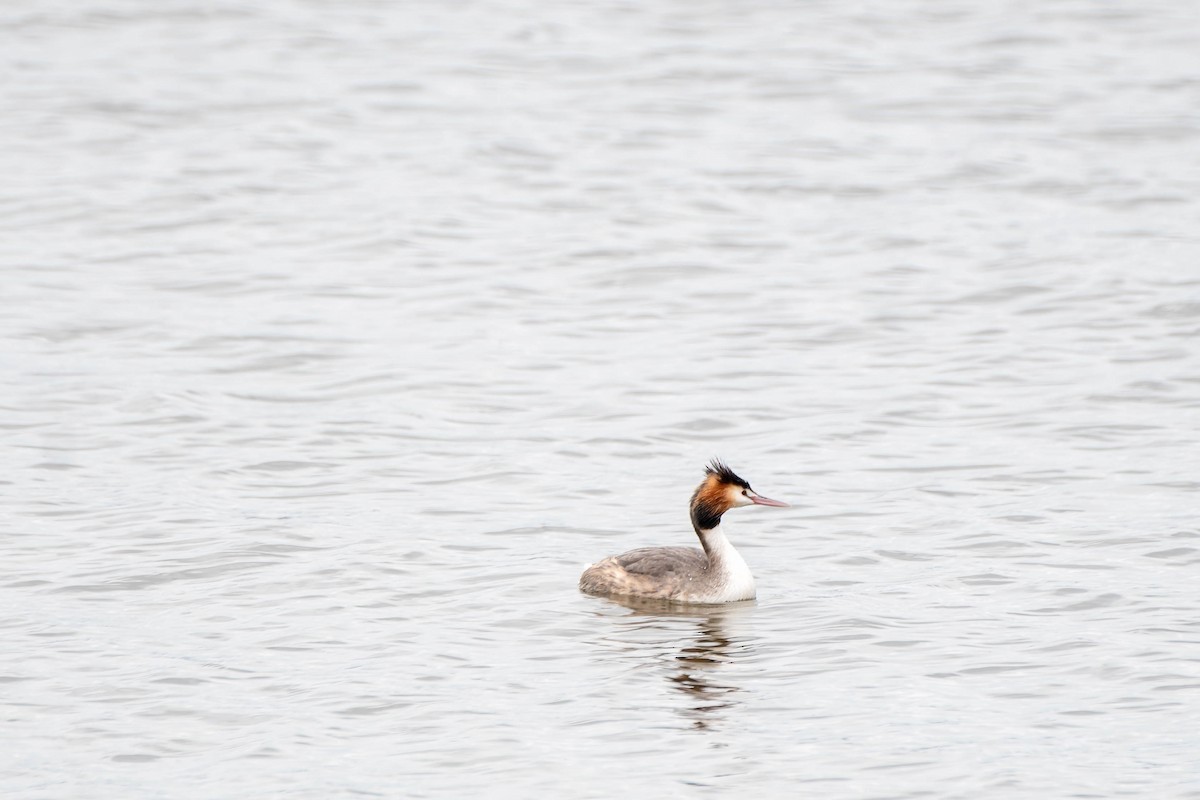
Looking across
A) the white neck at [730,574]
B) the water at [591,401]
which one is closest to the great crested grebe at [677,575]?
the white neck at [730,574]

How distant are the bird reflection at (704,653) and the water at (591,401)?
40 mm

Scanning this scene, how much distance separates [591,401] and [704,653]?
6.50 metres

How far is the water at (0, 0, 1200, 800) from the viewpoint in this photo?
414 inches

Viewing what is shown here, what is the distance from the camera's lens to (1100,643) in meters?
11.6

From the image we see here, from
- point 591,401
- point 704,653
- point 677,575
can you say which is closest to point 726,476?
point 677,575

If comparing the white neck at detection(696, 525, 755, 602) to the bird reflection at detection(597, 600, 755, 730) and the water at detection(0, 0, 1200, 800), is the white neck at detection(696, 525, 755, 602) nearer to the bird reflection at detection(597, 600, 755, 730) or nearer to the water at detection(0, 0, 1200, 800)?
the bird reflection at detection(597, 600, 755, 730)

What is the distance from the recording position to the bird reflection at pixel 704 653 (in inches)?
423

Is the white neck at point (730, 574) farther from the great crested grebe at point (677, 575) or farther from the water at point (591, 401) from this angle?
the water at point (591, 401)

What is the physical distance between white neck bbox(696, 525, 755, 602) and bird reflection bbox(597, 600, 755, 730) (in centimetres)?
7

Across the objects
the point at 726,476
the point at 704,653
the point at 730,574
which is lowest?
the point at 704,653

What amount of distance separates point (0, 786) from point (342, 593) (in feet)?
11.4

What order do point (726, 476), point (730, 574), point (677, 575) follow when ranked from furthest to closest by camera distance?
point (726, 476) → point (677, 575) → point (730, 574)

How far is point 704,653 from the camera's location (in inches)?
462

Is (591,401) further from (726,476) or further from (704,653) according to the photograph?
(704,653)
